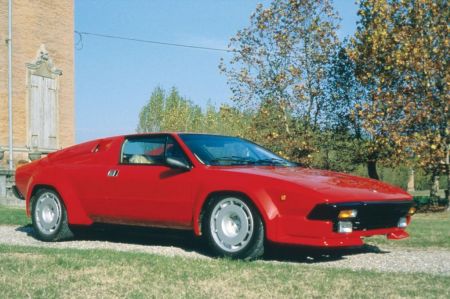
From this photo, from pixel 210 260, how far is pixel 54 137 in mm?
19050

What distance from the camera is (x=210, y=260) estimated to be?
649cm

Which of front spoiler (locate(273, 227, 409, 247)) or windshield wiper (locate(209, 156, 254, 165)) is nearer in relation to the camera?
front spoiler (locate(273, 227, 409, 247))

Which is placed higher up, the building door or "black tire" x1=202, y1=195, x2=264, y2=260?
the building door

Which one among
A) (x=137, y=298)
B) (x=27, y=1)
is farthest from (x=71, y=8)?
(x=137, y=298)

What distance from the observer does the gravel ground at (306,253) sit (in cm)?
646

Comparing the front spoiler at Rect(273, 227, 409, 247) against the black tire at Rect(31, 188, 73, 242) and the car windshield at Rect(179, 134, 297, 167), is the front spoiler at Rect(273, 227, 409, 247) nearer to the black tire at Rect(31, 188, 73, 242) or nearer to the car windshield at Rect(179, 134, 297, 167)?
the car windshield at Rect(179, 134, 297, 167)

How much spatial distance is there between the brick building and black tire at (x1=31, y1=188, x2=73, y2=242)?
12.7 m

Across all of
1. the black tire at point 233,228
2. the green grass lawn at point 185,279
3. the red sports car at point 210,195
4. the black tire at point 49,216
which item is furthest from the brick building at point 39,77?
the green grass lawn at point 185,279

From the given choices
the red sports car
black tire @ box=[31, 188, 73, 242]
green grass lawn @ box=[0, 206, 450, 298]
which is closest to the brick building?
black tire @ box=[31, 188, 73, 242]

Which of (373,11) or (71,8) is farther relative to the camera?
(71,8)

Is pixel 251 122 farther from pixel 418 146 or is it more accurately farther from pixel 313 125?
pixel 418 146

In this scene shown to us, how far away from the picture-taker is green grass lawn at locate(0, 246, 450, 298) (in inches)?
187

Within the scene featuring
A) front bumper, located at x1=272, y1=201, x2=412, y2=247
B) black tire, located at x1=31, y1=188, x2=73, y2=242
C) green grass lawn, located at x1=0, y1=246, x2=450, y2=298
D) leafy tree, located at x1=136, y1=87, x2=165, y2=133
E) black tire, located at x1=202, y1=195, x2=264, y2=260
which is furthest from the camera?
leafy tree, located at x1=136, y1=87, x2=165, y2=133

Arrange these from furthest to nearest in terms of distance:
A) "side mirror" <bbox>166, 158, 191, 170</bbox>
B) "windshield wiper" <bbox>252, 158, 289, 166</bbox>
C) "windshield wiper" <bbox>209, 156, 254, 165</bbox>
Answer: "windshield wiper" <bbox>252, 158, 289, 166</bbox>, "windshield wiper" <bbox>209, 156, 254, 165</bbox>, "side mirror" <bbox>166, 158, 191, 170</bbox>
